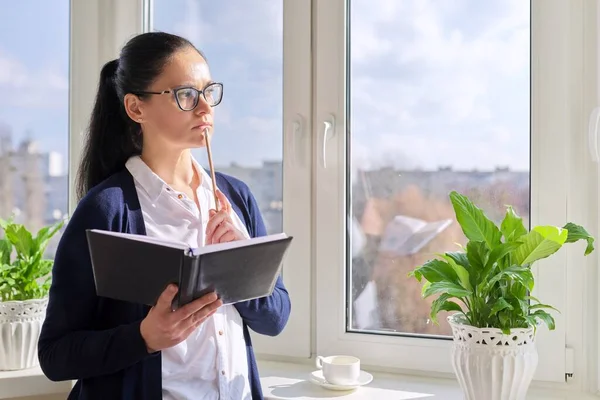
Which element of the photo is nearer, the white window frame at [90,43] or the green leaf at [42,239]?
the green leaf at [42,239]

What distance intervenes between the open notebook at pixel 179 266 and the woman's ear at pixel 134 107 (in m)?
0.33

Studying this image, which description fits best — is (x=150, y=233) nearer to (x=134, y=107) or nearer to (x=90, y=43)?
(x=134, y=107)

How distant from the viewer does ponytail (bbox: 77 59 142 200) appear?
1.46 metres

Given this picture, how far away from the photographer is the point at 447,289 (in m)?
1.37

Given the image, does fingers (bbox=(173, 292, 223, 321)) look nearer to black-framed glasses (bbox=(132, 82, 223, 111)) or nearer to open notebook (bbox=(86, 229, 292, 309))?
open notebook (bbox=(86, 229, 292, 309))

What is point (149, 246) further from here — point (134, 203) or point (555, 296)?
point (555, 296)

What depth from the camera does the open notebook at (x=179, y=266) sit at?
3.54 feet

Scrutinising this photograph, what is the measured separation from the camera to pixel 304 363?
1.90 meters

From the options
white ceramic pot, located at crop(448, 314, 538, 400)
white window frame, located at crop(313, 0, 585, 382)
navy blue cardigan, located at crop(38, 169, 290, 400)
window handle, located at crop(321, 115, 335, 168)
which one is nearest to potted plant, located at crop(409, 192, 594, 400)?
white ceramic pot, located at crop(448, 314, 538, 400)

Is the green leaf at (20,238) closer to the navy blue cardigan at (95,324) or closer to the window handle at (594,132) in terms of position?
the navy blue cardigan at (95,324)

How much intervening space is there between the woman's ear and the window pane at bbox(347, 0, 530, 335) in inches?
25.8

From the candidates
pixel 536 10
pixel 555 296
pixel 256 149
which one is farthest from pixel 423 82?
pixel 555 296

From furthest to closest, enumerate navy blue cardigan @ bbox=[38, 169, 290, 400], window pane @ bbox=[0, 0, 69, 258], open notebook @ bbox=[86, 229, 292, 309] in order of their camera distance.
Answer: window pane @ bbox=[0, 0, 69, 258] → navy blue cardigan @ bbox=[38, 169, 290, 400] → open notebook @ bbox=[86, 229, 292, 309]

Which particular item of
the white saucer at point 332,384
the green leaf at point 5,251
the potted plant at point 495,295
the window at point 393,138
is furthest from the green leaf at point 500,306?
the green leaf at point 5,251
